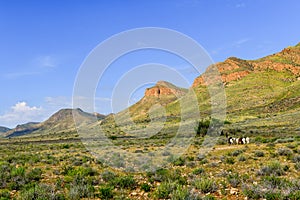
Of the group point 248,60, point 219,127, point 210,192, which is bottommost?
point 210,192

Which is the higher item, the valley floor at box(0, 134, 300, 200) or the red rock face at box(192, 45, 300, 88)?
the red rock face at box(192, 45, 300, 88)

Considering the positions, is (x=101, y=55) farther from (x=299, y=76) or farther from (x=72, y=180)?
(x=299, y=76)

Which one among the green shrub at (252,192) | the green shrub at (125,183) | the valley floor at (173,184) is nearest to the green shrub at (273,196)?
the valley floor at (173,184)

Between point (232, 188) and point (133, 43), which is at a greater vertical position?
point (133, 43)

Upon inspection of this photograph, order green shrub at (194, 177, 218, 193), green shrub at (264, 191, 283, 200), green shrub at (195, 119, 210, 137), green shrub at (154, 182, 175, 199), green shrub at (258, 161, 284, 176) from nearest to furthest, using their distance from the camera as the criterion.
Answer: green shrub at (264, 191, 283, 200) < green shrub at (154, 182, 175, 199) < green shrub at (194, 177, 218, 193) < green shrub at (258, 161, 284, 176) < green shrub at (195, 119, 210, 137)

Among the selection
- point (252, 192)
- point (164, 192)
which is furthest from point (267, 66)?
point (164, 192)

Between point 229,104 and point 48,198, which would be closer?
point 48,198

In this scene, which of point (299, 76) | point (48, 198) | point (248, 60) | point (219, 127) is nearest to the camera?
point (48, 198)

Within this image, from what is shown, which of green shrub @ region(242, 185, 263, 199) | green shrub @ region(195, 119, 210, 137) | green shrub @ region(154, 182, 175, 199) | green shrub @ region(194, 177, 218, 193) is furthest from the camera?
green shrub @ region(195, 119, 210, 137)

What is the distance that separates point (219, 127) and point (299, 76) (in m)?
123

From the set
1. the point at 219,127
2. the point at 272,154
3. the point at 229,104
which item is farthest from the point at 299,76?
the point at 272,154

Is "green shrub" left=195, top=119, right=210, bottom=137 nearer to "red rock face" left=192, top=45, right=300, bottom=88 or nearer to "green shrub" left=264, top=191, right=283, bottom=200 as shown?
"green shrub" left=264, top=191, right=283, bottom=200

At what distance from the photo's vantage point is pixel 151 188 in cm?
1161

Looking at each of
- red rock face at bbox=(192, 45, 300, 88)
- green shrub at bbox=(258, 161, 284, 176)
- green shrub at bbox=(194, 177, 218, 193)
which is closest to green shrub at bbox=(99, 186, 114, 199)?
green shrub at bbox=(194, 177, 218, 193)
